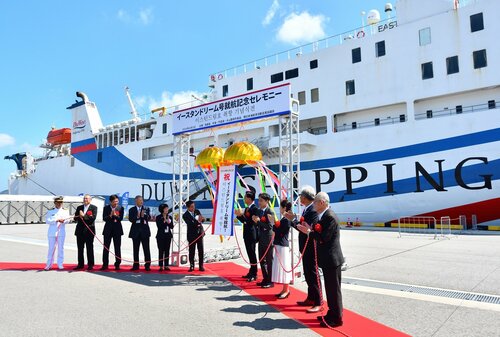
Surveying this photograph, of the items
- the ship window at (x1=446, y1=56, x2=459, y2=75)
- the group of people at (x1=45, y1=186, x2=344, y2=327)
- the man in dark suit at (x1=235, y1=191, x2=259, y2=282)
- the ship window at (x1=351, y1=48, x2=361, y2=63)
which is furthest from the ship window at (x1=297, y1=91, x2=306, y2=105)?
the man in dark suit at (x1=235, y1=191, x2=259, y2=282)

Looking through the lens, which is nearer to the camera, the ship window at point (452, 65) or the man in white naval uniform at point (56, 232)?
the man in white naval uniform at point (56, 232)

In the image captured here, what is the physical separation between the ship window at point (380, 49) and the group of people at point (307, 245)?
1407cm

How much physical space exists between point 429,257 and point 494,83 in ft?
33.3

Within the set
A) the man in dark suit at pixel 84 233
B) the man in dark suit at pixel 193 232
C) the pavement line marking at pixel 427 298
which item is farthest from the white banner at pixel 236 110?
the pavement line marking at pixel 427 298

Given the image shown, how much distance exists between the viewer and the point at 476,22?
49.1 feet

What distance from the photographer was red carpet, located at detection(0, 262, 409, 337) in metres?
3.72

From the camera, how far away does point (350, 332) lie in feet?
12.2

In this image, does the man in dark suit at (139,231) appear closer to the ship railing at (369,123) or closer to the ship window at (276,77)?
the ship railing at (369,123)

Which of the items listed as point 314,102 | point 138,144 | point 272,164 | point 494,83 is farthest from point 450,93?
point 138,144

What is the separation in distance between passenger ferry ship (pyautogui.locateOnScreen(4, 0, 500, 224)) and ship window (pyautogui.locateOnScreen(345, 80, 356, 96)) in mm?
51

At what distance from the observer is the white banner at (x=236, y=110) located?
6855 millimetres

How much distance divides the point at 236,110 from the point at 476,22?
13.8 m

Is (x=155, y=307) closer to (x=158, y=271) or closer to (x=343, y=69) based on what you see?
(x=158, y=271)

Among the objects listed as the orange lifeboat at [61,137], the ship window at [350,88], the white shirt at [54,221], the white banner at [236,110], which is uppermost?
the orange lifeboat at [61,137]
